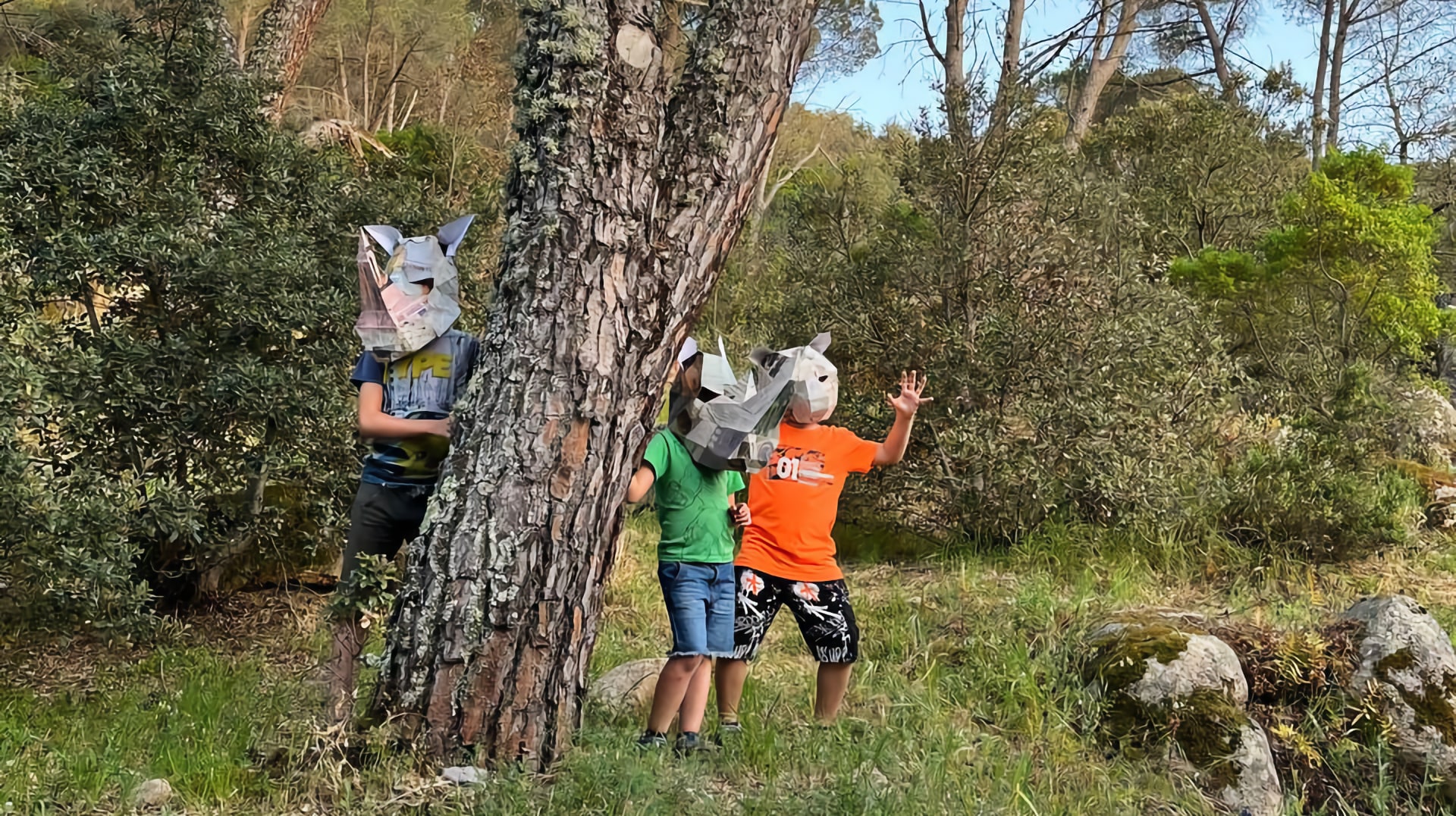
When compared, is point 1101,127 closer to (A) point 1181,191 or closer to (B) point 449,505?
(A) point 1181,191

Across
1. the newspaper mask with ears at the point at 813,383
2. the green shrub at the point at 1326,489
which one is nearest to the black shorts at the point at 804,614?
the newspaper mask with ears at the point at 813,383

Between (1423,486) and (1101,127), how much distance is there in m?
5.50

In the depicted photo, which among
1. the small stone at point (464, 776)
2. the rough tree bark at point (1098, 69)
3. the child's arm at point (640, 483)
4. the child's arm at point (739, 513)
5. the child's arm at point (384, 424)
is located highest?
the rough tree bark at point (1098, 69)

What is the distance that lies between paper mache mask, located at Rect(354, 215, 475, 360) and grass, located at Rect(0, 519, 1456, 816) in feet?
3.25

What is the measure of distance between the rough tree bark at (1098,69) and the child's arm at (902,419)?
7872 mm

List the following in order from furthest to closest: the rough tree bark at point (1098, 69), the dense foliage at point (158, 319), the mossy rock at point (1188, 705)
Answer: the rough tree bark at point (1098, 69), the mossy rock at point (1188, 705), the dense foliage at point (158, 319)

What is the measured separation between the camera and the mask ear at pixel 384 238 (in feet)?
10.2

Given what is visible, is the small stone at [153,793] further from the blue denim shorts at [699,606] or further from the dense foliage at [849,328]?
the blue denim shorts at [699,606]

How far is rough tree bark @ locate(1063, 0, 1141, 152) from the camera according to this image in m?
11.1

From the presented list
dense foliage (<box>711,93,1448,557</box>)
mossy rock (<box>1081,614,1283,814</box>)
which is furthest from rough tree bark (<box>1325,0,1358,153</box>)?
mossy rock (<box>1081,614,1283,814</box>)

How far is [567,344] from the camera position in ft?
9.04

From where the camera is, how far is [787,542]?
348cm

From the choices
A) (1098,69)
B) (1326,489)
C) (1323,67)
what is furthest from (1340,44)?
(1326,489)

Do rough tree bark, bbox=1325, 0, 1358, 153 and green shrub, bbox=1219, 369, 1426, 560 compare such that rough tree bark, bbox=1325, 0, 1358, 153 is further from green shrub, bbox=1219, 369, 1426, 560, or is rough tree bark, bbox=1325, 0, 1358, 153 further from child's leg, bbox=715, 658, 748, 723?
child's leg, bbox=715, 658, 748, 723
